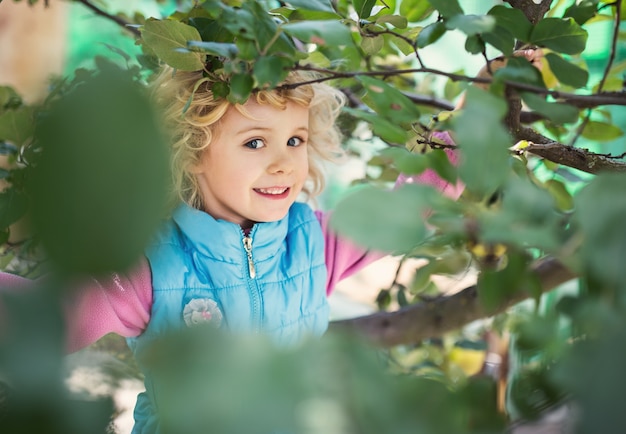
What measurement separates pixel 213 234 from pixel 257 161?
12 centimetres

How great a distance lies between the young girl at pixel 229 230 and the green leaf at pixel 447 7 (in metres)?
0.43

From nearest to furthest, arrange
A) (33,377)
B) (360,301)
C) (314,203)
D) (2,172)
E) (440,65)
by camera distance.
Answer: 1. (33,377)
2. (2,172)
3. (314,203)
4. (440,65)
5. (360,301)

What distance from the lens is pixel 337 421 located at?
0.69 feet

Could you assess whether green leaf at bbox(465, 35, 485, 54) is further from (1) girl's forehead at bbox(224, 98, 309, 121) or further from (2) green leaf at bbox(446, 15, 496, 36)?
(1) girl's forehead at bbox(224, 98, 309, 121)

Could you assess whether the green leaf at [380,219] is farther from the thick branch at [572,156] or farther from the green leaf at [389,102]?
the thick branch at [572,156]

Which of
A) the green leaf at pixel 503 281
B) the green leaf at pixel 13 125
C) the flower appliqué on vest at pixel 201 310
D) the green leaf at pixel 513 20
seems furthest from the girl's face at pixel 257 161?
the green leaf at pixel 503 281

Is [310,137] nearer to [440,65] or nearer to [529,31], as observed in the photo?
[529,31]

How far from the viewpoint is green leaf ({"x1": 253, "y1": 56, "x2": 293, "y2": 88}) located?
1.62 feet

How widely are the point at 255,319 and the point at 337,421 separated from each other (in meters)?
0.76

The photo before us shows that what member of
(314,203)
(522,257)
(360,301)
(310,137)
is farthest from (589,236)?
(360,301)

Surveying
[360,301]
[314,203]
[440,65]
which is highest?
[314,203]

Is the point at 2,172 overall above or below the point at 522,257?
below

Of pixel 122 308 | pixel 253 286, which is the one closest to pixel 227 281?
pixel 253 286

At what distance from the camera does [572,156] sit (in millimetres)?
692
